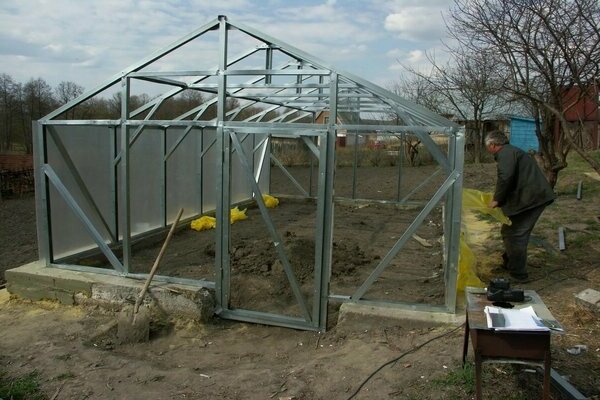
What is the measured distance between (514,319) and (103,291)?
15.0ft

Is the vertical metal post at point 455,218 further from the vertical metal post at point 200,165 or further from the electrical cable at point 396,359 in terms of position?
the vertical metal post at point 200,165

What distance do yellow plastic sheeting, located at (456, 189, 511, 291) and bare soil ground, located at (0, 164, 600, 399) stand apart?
42cm

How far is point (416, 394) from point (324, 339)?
1.55 m

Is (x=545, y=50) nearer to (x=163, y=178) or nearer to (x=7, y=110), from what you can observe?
(x=163, y=178)

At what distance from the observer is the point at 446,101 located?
20.9 meters

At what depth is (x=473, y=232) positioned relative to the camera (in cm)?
875

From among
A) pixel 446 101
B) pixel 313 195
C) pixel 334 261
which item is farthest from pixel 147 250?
pixel 446 101

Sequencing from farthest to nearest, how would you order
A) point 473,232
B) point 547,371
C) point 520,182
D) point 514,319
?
1. point 473,232
2. point 520,182
3. point 514,319
4. point 547,371

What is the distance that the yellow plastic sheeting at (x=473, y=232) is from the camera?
17.3 ft

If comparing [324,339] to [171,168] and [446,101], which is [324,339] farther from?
[446,101]

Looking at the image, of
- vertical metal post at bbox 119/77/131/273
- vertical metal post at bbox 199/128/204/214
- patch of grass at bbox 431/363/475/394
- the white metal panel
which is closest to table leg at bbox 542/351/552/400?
patch of grass at bbox 431/363/475/394

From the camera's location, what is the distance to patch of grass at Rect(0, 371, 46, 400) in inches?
157

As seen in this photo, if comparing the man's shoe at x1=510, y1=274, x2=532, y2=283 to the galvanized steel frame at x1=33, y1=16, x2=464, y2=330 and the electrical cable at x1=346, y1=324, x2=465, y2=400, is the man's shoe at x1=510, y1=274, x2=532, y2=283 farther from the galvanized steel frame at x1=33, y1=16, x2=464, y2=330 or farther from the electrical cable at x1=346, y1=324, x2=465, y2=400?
the electrical cable at x1=346, y1=324, x2=465, y2=400

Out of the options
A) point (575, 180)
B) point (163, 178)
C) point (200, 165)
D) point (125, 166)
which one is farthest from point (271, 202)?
point (575, 180)
